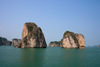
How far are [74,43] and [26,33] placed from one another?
45.7 meters

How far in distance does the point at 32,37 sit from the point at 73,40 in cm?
3644

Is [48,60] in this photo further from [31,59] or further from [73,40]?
[73,40]

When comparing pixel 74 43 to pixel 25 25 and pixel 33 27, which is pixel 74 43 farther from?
pixel 25 25

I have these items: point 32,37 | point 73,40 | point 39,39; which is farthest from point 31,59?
point 39,39

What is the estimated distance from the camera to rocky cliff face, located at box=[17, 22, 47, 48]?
99750mm

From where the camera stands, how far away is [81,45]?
327 feet

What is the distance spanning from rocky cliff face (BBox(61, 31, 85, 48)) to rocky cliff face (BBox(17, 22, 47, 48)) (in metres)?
23.4

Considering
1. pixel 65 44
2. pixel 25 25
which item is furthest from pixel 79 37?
pixel 25 25

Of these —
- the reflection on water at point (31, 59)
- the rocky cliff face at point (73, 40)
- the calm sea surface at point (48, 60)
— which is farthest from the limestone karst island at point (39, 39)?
the reflection on water at point (31, 59)

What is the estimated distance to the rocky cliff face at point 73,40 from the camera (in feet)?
315

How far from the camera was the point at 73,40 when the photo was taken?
3760 inches

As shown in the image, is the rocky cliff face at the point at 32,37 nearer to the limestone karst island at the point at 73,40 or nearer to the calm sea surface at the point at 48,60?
the limestone karst island at the point at 73,40

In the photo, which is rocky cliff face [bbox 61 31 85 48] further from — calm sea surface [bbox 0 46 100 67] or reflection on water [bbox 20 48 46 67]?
reflection on water [bbox 20 48 46 67]

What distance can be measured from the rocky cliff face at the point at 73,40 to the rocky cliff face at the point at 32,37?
76.8 ft
